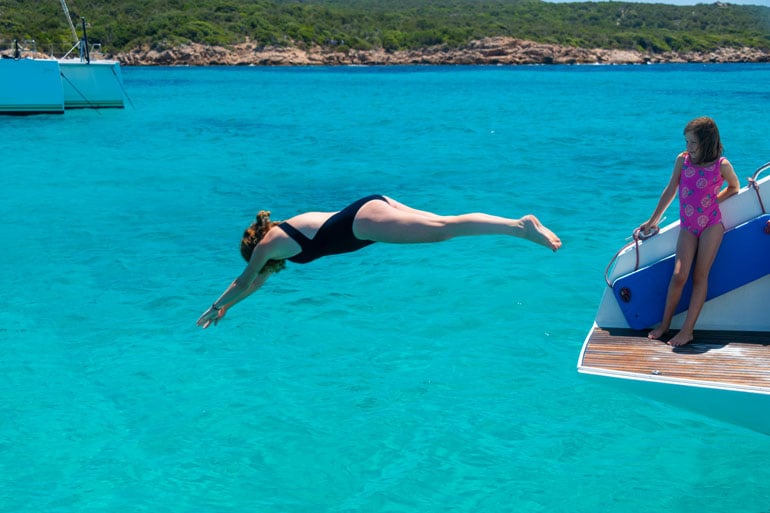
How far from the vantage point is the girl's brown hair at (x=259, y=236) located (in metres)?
5.73

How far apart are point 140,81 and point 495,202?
187 feet

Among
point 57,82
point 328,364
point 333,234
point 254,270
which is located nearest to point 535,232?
point 333,234

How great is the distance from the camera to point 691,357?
5.58 meters

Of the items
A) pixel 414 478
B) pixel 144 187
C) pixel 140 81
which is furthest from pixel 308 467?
pixel 140 81

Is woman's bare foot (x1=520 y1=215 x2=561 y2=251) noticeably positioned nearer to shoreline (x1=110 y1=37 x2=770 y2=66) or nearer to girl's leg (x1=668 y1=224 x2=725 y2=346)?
girl's leg (x1=668 y1=224 x2=725 y2=346)

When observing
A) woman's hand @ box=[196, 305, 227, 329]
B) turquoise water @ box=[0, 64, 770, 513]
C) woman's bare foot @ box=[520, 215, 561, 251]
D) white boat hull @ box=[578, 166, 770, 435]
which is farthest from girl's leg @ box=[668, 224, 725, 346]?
woman's hand @ box=[196, 305, 227, 329]

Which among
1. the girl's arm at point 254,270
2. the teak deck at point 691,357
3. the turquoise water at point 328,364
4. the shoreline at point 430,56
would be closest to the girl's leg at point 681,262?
the teak deck at point 691,357

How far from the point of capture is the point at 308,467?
7.51m

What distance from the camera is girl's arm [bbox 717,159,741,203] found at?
5676mm

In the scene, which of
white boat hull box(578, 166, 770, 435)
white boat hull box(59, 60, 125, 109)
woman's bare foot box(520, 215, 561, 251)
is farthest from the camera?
white boat hull box(59, 60, 125, 109)

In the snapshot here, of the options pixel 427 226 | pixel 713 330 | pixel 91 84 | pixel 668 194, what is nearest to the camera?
pixel 427 226

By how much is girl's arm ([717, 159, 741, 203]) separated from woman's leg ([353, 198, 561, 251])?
150 cm

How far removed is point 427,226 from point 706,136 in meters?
2.06

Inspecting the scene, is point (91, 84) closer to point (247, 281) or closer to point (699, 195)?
point (247, 281)
